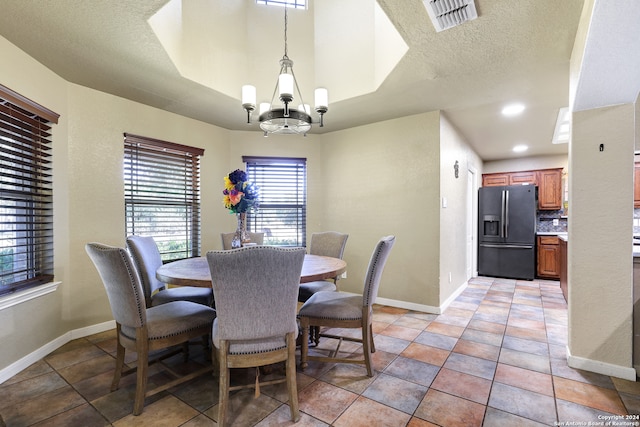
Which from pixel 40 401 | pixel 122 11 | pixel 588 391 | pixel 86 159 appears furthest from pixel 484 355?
pixel 86 159

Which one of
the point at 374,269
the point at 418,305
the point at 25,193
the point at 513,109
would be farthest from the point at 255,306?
the point at 513,109

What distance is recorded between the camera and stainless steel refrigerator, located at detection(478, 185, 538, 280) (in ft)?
17.6

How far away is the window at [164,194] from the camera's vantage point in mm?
3186

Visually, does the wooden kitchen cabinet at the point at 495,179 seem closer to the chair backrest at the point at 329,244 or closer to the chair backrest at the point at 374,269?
the chair backrest at the point at 329,244

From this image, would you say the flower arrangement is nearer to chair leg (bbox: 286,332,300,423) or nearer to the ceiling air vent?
chair leg (bbox: 286,332,300,423)

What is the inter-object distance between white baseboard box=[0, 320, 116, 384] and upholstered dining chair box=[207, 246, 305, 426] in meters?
1.71

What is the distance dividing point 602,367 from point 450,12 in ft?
8.63

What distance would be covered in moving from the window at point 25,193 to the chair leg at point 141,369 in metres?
1.25

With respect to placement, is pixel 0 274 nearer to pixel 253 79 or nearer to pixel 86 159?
pixel 86 159

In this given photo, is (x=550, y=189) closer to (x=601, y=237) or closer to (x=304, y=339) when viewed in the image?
(x=601, y=237)

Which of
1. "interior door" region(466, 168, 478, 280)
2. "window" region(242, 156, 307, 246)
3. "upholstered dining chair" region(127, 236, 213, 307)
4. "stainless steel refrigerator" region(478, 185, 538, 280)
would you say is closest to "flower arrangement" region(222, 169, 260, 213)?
"upholstered dining chair" region(127, 236, 213, 307)

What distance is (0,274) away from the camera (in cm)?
214

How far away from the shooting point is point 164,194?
344 cm

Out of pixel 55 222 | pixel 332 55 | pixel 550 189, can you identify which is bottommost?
pixel 55 222
